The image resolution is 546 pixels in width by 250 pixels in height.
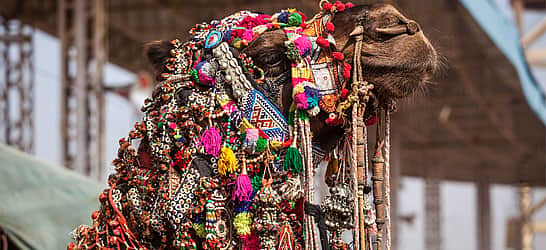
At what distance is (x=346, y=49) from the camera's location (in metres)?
1.43

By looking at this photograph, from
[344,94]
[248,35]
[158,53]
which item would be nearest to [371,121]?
[344,94]

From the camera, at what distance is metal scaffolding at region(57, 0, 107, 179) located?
866cm

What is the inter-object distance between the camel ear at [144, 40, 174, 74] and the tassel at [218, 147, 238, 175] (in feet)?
1.06

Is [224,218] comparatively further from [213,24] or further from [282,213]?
[213,24]

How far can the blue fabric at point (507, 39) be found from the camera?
5.62 metres

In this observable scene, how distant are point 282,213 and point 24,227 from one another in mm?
1021

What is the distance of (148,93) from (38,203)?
6182mm

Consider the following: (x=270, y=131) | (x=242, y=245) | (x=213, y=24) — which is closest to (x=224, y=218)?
(x=242, y=245)

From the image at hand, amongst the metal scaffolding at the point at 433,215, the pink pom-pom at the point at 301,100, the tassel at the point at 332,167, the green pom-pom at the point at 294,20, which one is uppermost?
the green pom-pom at the point at 294,20

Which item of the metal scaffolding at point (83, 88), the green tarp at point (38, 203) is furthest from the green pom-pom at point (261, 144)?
the metal scaffolding at point (83, 88)

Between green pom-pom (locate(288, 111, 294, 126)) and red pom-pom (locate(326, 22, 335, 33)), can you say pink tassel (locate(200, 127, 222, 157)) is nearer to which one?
green pom-pom (locate(288, 111, 294, 126))

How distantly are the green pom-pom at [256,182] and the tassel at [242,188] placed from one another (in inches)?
0.7

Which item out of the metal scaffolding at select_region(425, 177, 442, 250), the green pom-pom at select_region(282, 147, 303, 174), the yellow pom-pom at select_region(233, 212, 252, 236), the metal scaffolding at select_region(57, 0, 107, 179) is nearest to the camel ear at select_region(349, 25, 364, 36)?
the green pom-pom at select_region(282, 147, 303, 174)

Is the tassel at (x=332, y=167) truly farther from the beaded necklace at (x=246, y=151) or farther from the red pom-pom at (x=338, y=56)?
the red pom-pom at (x=338, y=56)
